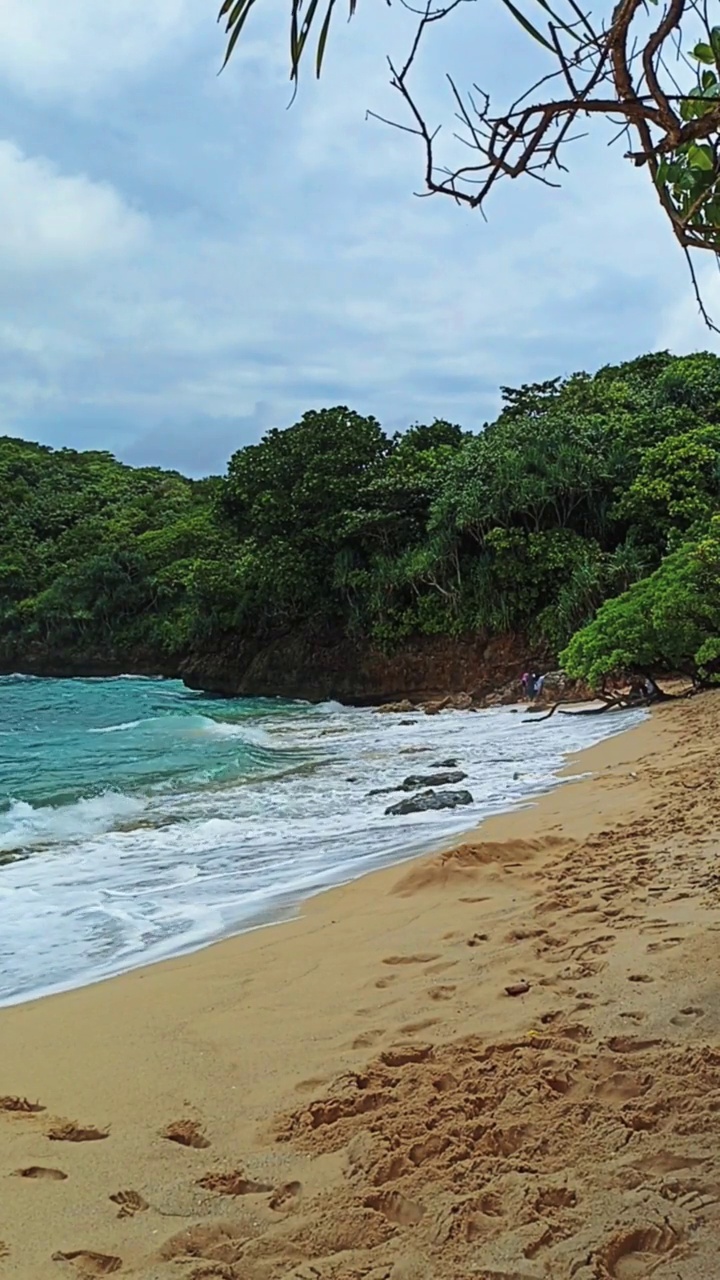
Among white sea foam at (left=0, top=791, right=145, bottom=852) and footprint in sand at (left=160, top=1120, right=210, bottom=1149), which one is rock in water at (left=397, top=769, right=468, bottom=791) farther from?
footprint in sand at (left=160, top=1120, right=210, bottom=1149)

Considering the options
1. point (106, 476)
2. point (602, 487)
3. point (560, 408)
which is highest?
point (106, 476)

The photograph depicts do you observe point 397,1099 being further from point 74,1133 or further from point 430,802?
point 430,802

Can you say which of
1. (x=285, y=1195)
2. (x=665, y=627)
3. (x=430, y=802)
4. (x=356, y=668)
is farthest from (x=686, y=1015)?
(x=356, y=668)

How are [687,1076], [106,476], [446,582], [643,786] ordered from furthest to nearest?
1. [106,476]
2. [446,582]
3. [643,786]
4. [687,1076]

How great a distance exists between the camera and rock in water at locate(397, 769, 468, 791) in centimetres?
1020

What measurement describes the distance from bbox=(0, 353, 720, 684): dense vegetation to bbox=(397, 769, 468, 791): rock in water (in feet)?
19.0

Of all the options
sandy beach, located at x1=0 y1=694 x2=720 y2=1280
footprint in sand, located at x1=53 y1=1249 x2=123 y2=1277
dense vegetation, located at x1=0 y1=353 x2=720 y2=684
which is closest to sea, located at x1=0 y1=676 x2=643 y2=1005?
sandy beach, located at x1=0 y1=694 x2=720 y2=1280

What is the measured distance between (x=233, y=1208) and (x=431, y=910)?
9.55ft

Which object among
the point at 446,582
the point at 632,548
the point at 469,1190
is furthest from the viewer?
the point at 446,582

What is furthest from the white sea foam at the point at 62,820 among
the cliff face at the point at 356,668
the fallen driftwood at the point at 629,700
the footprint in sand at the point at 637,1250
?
the cliff face at the point at 356,668

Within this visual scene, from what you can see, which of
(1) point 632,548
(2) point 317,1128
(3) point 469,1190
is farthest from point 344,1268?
(1) point 632,548

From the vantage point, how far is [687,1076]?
274cm

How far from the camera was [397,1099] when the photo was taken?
2898 millimetres

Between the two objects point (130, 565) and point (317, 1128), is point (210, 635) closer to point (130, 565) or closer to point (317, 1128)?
point (130, 565)
